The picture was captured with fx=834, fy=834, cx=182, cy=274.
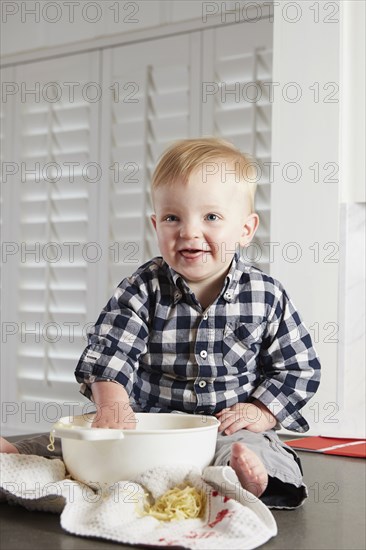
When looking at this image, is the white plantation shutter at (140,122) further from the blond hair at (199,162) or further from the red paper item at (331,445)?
the blond hair at (199,162)

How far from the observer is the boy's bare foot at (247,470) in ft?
3.33

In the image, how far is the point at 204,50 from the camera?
2.47 metres

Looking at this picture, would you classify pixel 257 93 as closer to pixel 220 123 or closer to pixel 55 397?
pixel 220 123

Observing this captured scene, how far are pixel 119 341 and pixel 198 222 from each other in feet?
0.68

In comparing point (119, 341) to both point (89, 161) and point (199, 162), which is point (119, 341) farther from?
point (89, 161)

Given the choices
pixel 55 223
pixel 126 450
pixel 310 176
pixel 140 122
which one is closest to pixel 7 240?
pixel 55 223

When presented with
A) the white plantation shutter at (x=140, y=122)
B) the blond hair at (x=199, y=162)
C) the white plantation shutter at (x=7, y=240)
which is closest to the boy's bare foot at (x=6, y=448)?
the blond hair at (x=199, y=162)

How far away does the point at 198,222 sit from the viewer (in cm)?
121

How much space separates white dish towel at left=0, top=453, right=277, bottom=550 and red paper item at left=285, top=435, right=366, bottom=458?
0.59 meters

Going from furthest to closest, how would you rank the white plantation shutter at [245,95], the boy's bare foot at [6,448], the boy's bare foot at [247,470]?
the white plantation shutter at [245,95] < the boy's bare foot at [6,448] < the boy's bare foot at [247,470]

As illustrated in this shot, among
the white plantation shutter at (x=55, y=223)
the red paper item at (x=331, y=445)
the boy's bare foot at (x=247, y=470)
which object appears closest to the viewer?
the boy's bare foot at (x=247, y=470)

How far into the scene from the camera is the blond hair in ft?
3.97

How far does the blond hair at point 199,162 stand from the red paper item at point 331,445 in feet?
1.69

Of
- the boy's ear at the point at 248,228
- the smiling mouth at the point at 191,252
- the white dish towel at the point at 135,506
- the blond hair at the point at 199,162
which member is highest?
the blond hair at the point at 199,162
